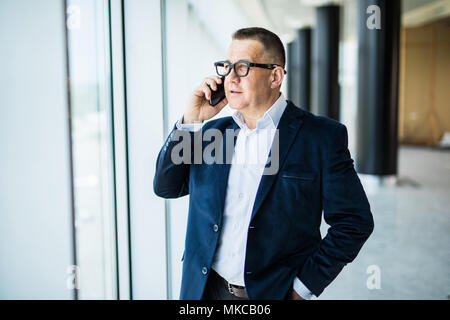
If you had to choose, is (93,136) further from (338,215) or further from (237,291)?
(338,215)

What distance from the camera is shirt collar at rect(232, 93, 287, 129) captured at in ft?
6.19

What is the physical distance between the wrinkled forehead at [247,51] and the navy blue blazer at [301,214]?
303 millimetres

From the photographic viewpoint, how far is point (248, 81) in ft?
6.03

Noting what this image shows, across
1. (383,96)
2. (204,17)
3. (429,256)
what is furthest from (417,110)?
(204,17)

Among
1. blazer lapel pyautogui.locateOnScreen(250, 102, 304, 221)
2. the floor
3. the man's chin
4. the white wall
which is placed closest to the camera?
blazer lapel pyautogui.locateOnScreen(250, 102, 304, 221)

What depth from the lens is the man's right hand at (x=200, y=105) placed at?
6.29 ft

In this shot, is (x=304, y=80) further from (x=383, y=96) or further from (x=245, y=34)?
(x=245, y=34)

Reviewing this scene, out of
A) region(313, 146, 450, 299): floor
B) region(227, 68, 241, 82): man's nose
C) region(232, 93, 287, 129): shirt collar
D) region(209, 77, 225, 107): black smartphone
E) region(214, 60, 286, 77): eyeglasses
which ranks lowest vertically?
region(313, 146, 450, 299): floor

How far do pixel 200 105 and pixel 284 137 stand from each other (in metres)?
0.44

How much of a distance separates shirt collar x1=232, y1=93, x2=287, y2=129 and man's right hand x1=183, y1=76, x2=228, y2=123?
126mm

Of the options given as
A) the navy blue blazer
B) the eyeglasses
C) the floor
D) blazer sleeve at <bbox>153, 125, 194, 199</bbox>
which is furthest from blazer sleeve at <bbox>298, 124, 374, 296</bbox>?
the floor

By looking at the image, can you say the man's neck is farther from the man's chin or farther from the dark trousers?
the dark trousers

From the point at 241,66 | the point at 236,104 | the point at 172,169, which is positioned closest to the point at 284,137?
the point at 236,104

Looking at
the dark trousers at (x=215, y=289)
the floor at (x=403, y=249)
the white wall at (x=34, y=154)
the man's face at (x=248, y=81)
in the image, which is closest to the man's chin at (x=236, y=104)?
the man's face at (x=248, y=81)
